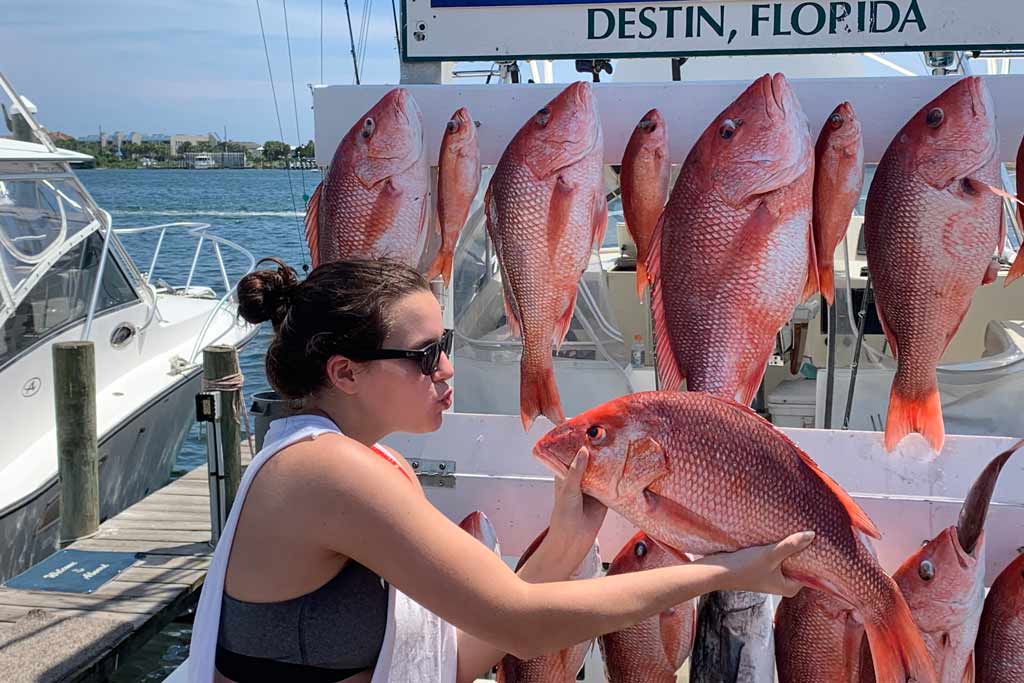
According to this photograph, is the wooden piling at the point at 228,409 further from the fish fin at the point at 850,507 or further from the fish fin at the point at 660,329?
the fish fin at the point at 850,507

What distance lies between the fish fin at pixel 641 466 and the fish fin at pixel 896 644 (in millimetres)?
400

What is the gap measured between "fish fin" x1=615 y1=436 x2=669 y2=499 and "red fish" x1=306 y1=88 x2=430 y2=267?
683 millimetres

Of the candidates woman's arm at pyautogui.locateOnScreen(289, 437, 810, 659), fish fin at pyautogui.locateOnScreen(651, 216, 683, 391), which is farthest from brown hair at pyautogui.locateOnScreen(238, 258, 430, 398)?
fish fin at pyautogui.locateOnScreen(651, 216, 683, 391)

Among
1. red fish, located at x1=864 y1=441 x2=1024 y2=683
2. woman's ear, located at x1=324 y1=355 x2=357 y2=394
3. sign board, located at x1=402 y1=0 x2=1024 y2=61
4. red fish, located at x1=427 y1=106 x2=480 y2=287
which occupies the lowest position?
red fish, located at x1=864 y1=441 x2=1024 y2=683

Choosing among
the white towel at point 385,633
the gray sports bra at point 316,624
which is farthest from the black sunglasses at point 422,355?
the gray sports bra at point 316,624

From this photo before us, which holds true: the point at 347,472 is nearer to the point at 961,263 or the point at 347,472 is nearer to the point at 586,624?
the point at 586,624

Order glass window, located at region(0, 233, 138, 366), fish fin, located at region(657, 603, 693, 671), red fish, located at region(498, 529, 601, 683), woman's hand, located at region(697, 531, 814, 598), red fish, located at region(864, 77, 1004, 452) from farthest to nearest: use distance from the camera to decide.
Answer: glass window, located at region(0, 233, 138, 366), red fish, located at region(498, 529, 601, 683), fish fin, located at region(657, 603, 693, 671), red fish, located at region(864, 77, 1004, 452), woman's hand, located at region(697, 531, 814, 598)

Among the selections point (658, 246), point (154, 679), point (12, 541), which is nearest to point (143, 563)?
point (154, 679)

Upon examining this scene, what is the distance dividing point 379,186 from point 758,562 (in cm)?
101

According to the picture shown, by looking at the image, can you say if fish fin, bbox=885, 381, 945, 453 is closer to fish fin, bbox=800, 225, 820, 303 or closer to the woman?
fish fin, bbox=800, 225, 820, 303

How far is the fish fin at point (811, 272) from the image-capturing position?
1876mm

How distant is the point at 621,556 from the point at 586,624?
1.39 ft

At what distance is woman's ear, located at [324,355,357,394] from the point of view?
177 centimetres

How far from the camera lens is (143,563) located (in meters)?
6.12
